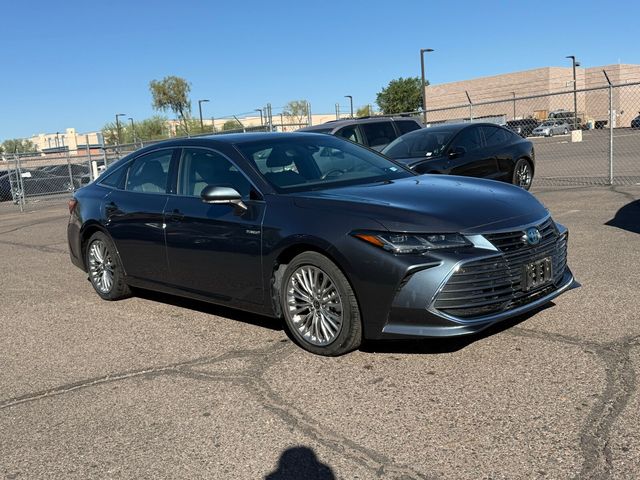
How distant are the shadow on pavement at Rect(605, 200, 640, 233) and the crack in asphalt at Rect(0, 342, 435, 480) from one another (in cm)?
539

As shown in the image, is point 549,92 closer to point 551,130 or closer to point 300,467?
point 551,130

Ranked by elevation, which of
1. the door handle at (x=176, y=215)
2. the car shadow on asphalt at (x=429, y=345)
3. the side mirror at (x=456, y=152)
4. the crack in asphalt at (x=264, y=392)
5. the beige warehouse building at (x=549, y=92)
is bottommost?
the crack in asphalt at (x=264, y=392)

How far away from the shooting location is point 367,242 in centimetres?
405

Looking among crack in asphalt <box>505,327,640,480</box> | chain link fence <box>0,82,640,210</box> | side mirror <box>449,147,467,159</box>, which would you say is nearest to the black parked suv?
chain link fence <box>0,82,640,210</box>

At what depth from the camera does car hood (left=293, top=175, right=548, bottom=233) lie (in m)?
4.04

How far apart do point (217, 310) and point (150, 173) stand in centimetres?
138

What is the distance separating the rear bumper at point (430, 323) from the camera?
154 inches

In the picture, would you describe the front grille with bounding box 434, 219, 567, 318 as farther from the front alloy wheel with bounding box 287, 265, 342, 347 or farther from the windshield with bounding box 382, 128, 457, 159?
the windshield with bounding box 382, 128, 457, 159

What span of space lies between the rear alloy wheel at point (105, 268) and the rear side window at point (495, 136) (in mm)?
7042

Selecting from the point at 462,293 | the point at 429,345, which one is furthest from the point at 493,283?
the point at 429,345

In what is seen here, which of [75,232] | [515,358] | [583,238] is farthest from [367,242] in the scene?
[583,238]

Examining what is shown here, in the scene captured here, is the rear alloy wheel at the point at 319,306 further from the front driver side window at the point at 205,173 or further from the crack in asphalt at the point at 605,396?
the crack in asphalt at the point at 605,396

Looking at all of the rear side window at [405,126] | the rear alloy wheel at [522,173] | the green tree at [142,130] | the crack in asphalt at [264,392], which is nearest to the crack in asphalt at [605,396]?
the crack in asphalt at [264,392]

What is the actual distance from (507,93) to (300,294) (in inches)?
2746
